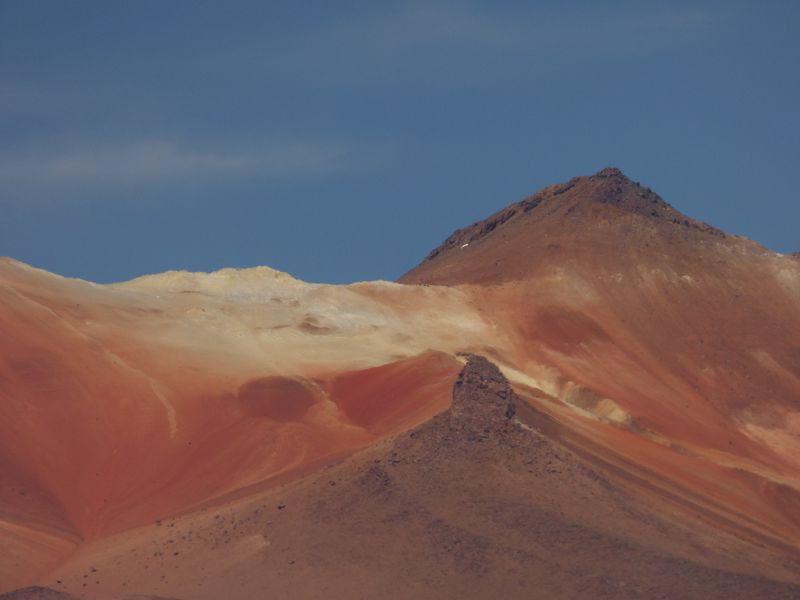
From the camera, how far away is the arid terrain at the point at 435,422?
101 feet

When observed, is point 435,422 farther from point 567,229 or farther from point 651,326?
point 567,229

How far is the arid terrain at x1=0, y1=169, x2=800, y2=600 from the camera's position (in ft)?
101

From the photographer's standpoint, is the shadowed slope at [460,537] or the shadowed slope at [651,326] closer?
the shadowed slope at [460,537]

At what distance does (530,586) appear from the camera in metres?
29.0

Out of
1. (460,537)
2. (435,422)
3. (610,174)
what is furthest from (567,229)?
(460,537)

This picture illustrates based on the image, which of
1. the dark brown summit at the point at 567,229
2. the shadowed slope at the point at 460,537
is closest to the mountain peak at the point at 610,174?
the dark brown summit at the point at 567,229

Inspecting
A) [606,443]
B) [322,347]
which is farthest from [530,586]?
[322,347]

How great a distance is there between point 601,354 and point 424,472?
32.5 m

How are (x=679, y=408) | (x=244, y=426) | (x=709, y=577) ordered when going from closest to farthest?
(x=709, y=577) < (x=244, y=426) < (x=679, y=408)

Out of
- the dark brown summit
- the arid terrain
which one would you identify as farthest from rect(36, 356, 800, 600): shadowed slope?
the dark brown summit

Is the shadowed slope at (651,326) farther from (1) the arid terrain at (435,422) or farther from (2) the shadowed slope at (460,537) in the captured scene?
(2) the shadowed slope at (460,537)

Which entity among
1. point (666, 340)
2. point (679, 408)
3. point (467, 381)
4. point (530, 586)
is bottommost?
point (530, 586)

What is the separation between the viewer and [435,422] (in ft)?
116

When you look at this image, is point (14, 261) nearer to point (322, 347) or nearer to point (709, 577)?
point (322, 347)
